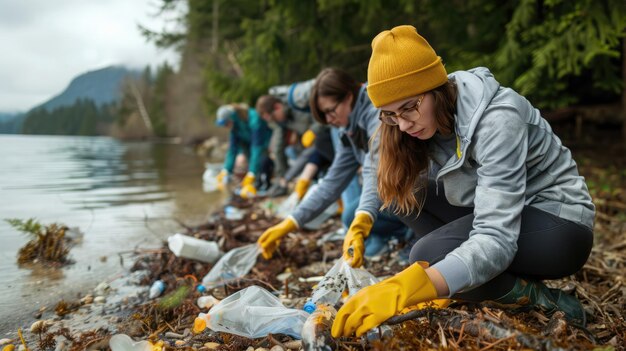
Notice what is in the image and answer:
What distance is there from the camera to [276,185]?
5930 millimetres

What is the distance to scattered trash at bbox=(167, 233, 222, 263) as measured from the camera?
2867 millimetres

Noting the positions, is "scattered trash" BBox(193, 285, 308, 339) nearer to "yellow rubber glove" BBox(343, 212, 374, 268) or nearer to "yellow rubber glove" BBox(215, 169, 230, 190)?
"yellow rubber glove" BBox(343, 212, 374, 268)

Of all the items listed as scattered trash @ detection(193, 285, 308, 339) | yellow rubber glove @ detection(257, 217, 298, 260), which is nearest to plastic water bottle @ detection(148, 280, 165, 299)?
yellow rubber glove @ detection(257, 217, 298, 260)

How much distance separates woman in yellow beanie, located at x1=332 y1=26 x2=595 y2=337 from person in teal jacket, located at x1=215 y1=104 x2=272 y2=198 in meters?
4.43

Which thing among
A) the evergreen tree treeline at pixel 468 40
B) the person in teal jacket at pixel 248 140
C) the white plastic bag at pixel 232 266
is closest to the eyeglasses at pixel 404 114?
the white plastic bag at pixel 232 266

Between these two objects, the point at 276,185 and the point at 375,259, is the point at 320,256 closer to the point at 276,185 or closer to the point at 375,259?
the point at 375,259

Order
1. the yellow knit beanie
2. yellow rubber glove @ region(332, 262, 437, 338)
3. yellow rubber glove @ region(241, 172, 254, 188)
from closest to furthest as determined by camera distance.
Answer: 1. yellow rubber glove @ region(332, 262, 437, 338)
2. the yellow knit beanie
3. yellow rubber glove @ region(241, 172, 254, 188)

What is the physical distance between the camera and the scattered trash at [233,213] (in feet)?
14.7

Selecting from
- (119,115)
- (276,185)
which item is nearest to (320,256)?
(276,185)

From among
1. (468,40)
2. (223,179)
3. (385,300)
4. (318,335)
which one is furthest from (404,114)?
(223,179)

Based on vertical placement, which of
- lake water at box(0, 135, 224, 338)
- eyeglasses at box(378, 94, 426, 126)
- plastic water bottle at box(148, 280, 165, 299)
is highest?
eyeglasses at box(378, 94, 426, 126)

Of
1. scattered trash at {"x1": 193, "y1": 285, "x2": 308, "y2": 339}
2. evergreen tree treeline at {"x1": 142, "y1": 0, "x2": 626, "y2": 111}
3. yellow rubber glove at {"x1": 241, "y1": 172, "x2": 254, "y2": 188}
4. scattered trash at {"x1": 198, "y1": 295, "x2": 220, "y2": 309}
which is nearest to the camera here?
scattered trash at {"x1": 193, "y1": 285, "x2": 308, "y2": 339}

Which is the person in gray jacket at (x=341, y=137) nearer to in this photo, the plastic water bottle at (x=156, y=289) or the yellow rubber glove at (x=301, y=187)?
the plastic water bottle at (x=156, y=289)

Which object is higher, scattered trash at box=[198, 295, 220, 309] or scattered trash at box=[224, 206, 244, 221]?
scattered trash at box=[198, 295, 220, 309]
